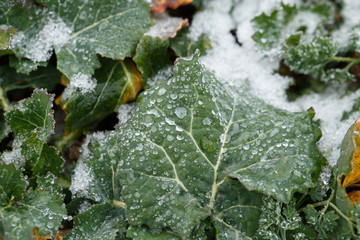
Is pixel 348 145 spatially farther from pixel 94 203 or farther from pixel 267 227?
pixel 94 203

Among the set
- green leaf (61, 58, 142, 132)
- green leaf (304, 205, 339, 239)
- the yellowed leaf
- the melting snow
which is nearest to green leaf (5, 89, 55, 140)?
green leaf (61, 58, 142, 132)

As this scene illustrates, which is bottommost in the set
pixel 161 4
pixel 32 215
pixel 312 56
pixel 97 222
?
pixel 97 222

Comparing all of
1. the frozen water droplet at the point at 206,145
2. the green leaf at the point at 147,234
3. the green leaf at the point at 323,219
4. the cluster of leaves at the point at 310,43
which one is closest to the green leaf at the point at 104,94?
the frozen water droplet at the point at 206,145

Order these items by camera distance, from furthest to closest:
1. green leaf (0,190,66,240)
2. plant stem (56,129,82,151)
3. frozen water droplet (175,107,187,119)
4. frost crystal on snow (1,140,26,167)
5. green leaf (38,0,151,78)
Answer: plant stem (56,129,82,151) < green leaf (38,0,151,78) < frost crystal on snow (1,140,26,167) < frozen water droplet (175,107,187,119) < green leaf (0,190,66,240)

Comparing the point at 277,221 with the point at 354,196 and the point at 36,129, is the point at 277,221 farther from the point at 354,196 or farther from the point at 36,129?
the point at 36,129

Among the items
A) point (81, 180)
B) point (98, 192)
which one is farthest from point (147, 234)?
point (81, 180)

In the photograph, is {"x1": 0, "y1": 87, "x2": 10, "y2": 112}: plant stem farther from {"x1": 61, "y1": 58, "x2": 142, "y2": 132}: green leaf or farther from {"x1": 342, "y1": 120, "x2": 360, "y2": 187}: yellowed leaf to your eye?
{"x1": 342, "y1": 120, "x2": 360, "y2": 187}: yellowed leaf
